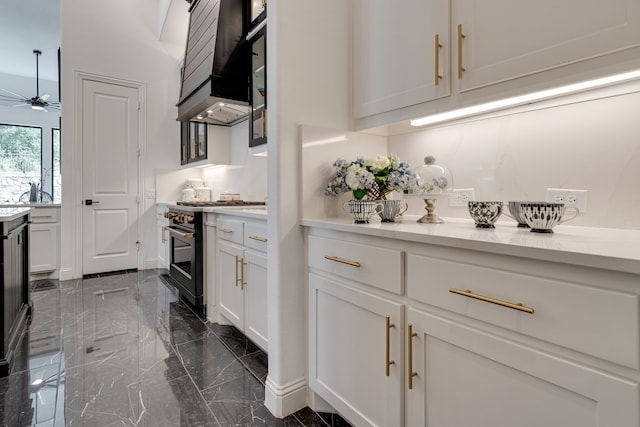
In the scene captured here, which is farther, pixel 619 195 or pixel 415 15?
pixel 415 15

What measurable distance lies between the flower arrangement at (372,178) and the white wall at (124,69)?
381cm

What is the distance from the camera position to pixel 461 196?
1.59 m

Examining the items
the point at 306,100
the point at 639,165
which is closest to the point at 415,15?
the point at 306,100

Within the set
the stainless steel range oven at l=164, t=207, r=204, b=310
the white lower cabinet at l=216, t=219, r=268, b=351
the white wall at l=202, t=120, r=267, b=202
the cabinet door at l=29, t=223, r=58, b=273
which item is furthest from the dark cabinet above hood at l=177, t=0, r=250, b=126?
the cabinet door at l=29, t=223, r=58, b=273

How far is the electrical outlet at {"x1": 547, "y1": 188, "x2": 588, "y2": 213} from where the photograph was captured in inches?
48.1

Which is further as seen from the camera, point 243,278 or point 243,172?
point 243,172

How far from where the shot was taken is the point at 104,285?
3.75 metres

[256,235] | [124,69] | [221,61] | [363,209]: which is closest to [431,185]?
[363,209]

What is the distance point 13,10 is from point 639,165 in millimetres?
6359

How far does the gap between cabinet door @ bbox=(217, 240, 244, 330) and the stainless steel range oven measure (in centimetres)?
20

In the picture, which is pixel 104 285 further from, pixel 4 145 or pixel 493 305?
pixel 4 145

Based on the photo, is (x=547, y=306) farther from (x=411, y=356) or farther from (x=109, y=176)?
(x=109, y=176)

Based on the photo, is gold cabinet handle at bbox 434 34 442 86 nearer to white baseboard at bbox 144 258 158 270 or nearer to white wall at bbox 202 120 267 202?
white wall at bbox 202 120 267 202

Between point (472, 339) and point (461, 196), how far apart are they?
32.9 inches
